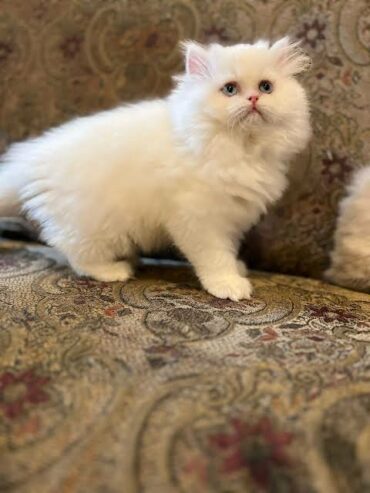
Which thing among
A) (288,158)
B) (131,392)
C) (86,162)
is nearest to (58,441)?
(131,392)

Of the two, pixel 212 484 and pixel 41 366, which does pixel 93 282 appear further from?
pixel 212 484

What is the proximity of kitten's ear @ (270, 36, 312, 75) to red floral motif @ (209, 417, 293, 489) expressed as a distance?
79 cm

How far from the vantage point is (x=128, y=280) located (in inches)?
49.8

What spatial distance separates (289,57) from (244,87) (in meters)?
0.15

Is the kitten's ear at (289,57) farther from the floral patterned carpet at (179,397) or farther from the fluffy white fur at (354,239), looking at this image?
the floral patterned carpet at (179,397)

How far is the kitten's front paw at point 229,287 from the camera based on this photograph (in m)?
1.18

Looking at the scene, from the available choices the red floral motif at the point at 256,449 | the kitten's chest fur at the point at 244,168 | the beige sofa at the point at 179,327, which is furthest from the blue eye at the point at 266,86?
the red floral motif at the point at 256,449

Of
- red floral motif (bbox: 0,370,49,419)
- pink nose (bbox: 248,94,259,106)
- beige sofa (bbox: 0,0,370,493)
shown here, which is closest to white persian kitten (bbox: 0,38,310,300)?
pink nose (bbox: 248,94,259,106)

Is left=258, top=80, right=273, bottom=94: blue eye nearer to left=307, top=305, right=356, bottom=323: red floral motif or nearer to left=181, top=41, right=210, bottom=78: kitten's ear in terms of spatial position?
left=181, top=41, right=210, bottom=78: kitten's ear

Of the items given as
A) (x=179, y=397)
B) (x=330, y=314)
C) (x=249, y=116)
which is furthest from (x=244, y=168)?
(x=179, y=397)

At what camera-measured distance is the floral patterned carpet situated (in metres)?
0.73

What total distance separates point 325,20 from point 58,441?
115 cm

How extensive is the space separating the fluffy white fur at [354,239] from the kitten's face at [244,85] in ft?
0.84

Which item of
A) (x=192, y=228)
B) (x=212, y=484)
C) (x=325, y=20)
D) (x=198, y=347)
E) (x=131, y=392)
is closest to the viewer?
(x=212, y=484)
